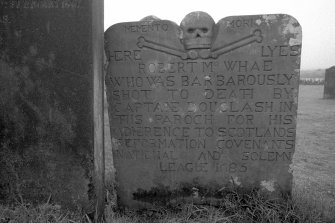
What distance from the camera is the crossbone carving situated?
2773 mm

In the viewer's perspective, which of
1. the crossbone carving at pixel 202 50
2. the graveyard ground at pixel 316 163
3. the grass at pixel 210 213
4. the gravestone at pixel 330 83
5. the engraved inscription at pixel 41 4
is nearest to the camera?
the engraved inscription at pixel 41 4

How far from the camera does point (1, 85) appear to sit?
251cm

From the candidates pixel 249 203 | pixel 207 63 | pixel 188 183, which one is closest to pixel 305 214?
pixel 249 203

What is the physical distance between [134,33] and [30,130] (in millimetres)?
1286

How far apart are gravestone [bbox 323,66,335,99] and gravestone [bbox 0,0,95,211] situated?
40.6 feet

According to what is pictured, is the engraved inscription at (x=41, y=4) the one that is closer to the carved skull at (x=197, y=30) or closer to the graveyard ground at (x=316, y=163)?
the carved skull at (x=197, y=30)

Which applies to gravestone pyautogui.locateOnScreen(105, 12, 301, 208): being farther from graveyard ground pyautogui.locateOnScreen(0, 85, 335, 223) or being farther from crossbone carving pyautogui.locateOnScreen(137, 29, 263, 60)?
graveyard ground pyautogui.locateOnScreen(0, 85, 335, 223)

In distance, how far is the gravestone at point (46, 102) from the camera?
7.89 ft

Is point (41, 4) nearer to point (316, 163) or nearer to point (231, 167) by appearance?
point (231, 167)

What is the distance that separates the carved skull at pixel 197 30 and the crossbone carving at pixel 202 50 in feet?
0.18

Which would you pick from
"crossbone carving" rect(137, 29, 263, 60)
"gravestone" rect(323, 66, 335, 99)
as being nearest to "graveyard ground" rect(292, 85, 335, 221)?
"crossbone carving" rect(137, 29, 263, 60)

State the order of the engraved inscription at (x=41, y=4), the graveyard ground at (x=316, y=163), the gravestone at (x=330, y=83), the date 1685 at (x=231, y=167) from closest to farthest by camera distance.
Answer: the engraved inscription at (x=41, y=4), the date 1685 at (x=231, y=167), the graveyard ground at (x=316, y=163), the gravestone at (x=330, y=83)

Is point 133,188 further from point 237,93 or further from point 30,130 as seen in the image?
point 237,93

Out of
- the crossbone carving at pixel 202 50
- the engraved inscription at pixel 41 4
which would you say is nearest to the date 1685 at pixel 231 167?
the crossbone carving at pixel 202 50
